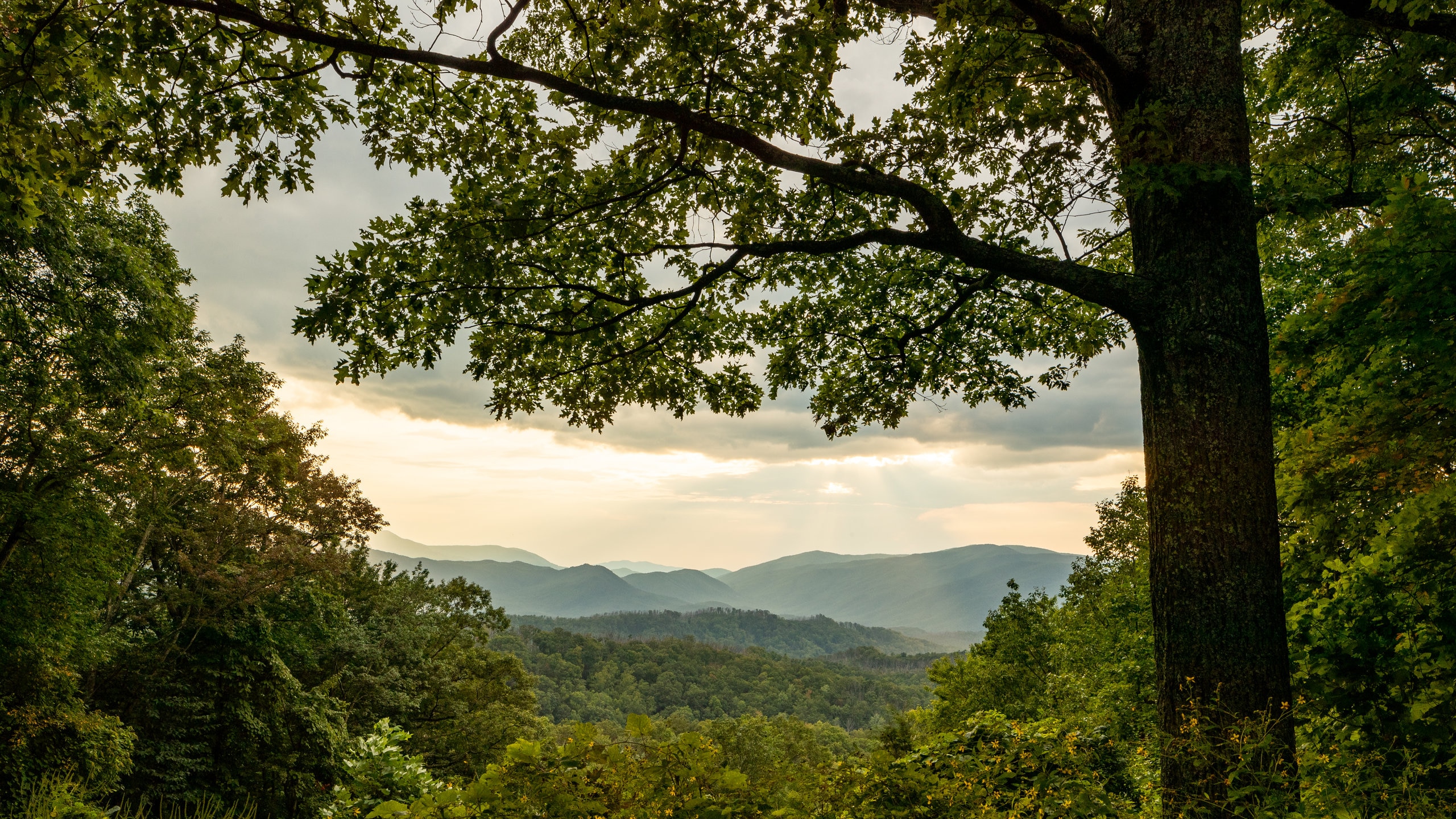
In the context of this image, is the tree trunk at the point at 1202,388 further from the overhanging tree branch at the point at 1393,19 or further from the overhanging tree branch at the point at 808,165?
the overhanging tree branch at the point at 1393,19

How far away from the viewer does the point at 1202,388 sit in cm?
369

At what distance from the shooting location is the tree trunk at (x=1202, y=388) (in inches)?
135

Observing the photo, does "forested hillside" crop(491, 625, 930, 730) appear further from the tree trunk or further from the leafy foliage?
the tree trunk

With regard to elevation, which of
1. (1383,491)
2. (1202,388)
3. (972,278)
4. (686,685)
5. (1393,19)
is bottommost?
(686,685)

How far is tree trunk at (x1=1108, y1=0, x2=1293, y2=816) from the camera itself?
3428mm

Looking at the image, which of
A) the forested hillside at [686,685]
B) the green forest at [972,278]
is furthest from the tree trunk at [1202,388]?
the forested hillside at [686,685]

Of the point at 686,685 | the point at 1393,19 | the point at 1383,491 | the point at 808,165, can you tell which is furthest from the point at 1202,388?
the point at 686,685

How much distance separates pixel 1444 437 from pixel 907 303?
3.80 metres

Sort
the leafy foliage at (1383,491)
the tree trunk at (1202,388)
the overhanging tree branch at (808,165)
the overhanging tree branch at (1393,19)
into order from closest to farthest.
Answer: the leafy foliage at (1383,491) < the tree trunk at (1202,388) < the overhanging tree branch at (808,165) < the overhanging tree branch at (1393,19)

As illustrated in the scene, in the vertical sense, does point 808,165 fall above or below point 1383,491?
above

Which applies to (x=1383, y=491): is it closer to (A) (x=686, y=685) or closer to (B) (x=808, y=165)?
(B) (x=808, y=165)

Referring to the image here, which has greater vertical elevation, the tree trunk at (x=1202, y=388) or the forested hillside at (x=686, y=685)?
the tree trunk at (x=1202, y=388)

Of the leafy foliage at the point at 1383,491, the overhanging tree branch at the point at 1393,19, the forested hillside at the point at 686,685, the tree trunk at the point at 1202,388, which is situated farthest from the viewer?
the forested hillside at the point at 686,685

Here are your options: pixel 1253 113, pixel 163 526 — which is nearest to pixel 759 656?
pixel 163 526
